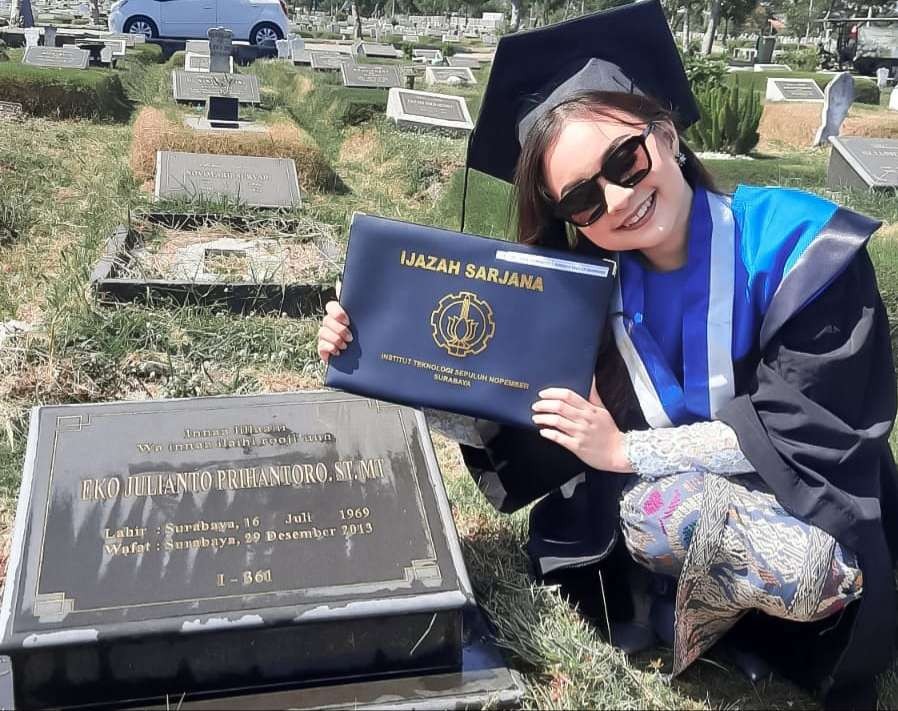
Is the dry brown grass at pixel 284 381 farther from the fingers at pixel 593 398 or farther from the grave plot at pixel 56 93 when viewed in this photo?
the grave plot at pixel 56 93

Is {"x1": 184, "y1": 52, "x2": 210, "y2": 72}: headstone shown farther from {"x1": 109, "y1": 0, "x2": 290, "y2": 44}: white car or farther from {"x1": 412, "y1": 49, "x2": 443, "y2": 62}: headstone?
{"x1": 412, "y1": 49, "x2": 443, "y2": 62}: headstone

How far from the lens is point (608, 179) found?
1936mm

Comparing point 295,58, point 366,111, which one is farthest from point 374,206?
point 295,58

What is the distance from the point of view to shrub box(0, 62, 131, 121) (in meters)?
11.1

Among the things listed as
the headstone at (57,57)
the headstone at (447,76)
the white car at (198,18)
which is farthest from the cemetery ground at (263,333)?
the white car at (198,18)

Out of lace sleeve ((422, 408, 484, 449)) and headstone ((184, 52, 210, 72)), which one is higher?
headstone ((184, 52, 210, 72))

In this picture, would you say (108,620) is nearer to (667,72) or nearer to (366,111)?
(667,72)

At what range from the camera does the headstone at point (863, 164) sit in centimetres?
802

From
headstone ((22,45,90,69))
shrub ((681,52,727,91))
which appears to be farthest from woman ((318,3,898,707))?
headstone ((22,45,90,69))

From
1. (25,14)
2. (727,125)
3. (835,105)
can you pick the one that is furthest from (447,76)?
(25,14)

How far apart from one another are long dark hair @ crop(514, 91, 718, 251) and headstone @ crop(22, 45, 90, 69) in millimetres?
15762

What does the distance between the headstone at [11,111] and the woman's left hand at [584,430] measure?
10387 millimetres

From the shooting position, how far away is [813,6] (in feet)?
174

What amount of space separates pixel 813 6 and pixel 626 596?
58.8 meters
